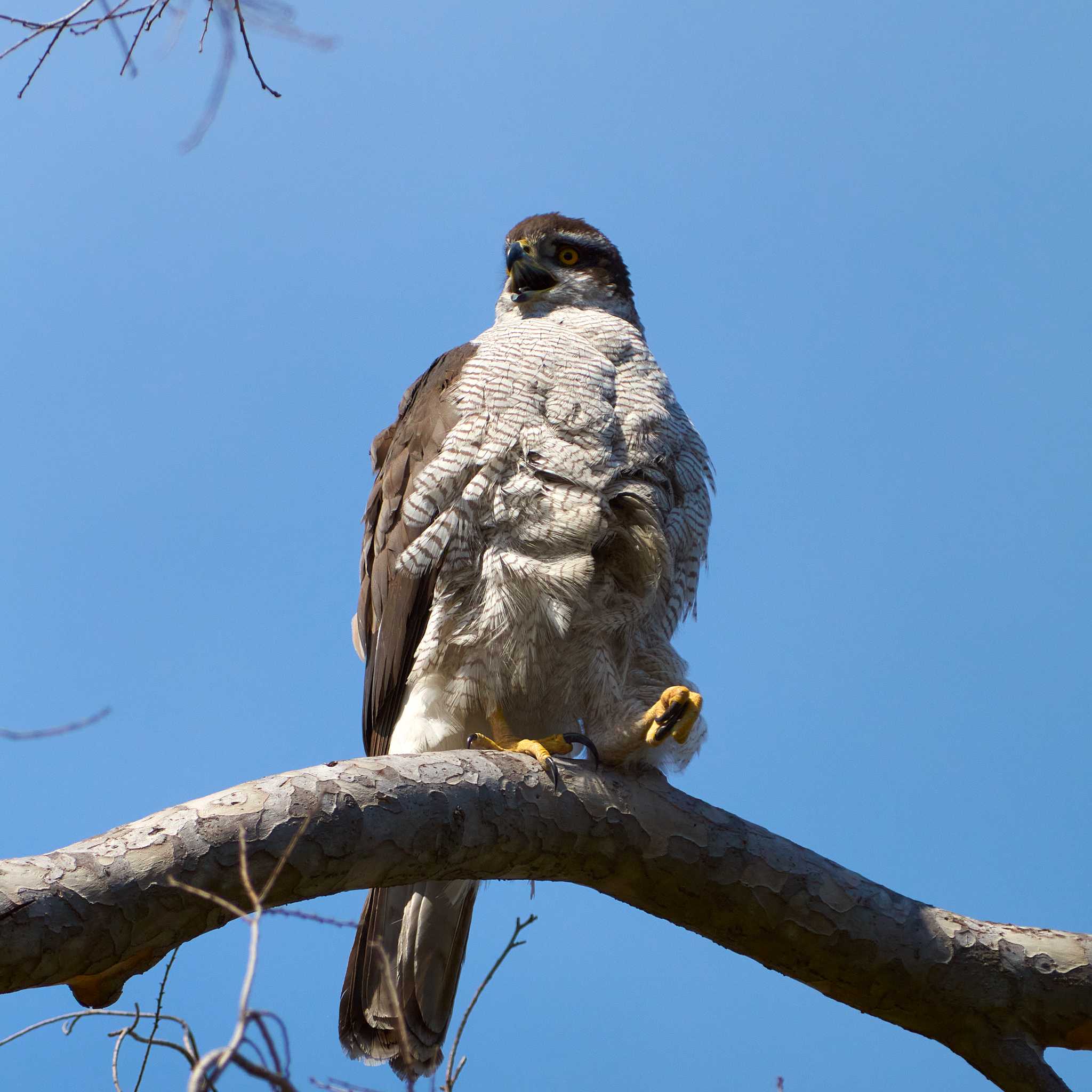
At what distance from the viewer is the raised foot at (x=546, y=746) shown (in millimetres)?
2990

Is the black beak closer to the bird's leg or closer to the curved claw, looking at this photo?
the bird's leg

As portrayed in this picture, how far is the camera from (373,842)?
2.55 metres

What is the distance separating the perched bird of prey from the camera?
3432mm

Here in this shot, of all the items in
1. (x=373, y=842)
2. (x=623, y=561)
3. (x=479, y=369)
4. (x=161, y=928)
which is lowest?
(x=161, y=928)

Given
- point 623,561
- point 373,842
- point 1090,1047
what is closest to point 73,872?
point 373,842

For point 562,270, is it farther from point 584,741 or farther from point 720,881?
point 720,881

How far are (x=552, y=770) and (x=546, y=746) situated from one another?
309 millimetres

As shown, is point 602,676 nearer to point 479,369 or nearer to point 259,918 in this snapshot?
point 479,369

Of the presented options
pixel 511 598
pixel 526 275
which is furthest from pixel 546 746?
pixel 526 275

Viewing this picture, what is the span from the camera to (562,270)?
512 cm

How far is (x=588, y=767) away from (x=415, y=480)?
112cm

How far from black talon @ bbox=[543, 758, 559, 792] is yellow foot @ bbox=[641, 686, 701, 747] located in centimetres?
43

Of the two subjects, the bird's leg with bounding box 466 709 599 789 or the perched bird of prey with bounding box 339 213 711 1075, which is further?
the perched bird of prey with bounding box 339 213 711 1075

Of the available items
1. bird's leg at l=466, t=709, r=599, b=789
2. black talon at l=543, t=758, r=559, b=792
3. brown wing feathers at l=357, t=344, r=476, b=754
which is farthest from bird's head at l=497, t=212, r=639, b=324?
black talon at l=543, t=758, r=559, b=792
